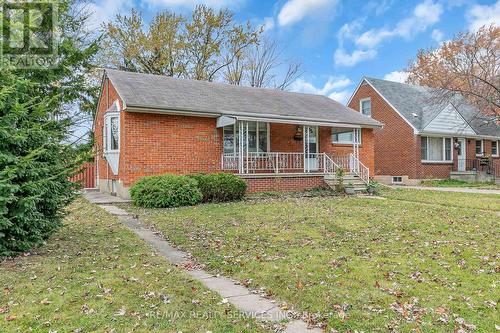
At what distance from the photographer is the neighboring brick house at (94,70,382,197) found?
13.7 metres

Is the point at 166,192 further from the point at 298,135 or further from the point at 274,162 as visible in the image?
the point at 298,135

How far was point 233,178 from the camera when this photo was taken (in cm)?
1313

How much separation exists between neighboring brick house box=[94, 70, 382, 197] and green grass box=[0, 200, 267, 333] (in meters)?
6.59

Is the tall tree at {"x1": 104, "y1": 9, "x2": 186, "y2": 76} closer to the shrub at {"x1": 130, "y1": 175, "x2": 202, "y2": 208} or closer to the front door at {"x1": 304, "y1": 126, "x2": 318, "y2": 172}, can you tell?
the front door at {"x1": 304, "y1": 126, "x2": 318, "y2": 172}

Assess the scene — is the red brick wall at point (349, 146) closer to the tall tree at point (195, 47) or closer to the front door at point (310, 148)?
the front door at point (310, 148)

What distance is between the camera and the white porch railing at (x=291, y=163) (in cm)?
1552

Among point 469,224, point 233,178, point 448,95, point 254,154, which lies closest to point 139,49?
point 254,154

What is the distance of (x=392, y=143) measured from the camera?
23.2 meters

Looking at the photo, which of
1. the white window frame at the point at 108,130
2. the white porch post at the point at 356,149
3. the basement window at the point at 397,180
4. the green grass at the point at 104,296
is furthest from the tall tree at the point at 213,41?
the green grass at the point at 104,296

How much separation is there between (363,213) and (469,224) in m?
2.50

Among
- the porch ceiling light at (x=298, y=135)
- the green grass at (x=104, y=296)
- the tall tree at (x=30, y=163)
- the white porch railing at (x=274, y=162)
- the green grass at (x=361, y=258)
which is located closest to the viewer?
the green grass at (x=104, y=296)

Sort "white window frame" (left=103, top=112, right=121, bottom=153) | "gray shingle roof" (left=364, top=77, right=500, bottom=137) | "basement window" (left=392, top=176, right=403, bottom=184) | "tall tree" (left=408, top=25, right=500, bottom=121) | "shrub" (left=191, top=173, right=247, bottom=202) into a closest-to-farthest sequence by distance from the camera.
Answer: "shrub" (left=191, top=173, right=247, bottom=202) < "white window frame" (left=103, top=112, right=121, bottom=153) < "tall tree" (left=408, top=25, right=500, bottom=121) < "basement window" (left=392, top=176, right=403, bottom=184) < "gray shingle roof" (left=364, top=77, right=500, bottom=137)

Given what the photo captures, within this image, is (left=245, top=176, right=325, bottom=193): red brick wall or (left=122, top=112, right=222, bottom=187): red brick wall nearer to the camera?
(left=122, top=112, right=222, bottom=187): red brick wall

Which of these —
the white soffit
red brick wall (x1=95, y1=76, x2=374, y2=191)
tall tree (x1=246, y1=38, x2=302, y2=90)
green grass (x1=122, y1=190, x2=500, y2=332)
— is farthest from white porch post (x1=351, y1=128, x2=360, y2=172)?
tall tree (x1=246, y1=38, x2=302, y2=90)
